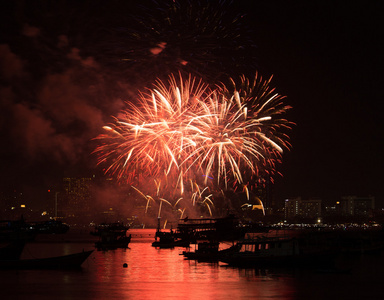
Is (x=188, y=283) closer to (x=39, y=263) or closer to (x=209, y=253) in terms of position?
(x=39, y=263)

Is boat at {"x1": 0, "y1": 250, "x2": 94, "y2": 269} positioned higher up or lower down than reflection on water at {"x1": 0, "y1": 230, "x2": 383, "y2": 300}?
higher up

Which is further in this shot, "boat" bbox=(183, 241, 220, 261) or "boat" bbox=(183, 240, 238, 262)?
"boat" bbox=(183, 241, 220, 261)

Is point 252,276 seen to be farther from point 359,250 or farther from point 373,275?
point 359,250

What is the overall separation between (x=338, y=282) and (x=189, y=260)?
83.4 feet

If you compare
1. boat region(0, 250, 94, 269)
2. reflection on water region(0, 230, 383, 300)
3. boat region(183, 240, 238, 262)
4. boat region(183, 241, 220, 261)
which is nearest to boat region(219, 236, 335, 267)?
reflection on water region(0, 230, 383, 300)

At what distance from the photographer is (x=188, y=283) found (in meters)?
44.8

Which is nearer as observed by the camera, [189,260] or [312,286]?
[312,286]

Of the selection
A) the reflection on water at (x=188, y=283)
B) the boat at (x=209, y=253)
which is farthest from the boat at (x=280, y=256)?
the boat at (x=209, y=253)

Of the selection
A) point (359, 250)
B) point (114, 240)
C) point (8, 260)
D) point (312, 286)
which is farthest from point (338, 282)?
point (114, 240)

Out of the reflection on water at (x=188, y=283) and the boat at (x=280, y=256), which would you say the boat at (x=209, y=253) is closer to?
the reflection on water at (x=188, y=283)

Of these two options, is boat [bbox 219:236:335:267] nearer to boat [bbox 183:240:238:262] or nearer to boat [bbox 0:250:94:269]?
boat [bbox 183:240:238:262]

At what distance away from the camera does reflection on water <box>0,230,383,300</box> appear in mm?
39500

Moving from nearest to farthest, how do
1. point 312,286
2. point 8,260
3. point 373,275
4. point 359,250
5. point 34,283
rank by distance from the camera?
point 312,286 → point 34,283 → point 373,275 → point 8,260 → point 359,250

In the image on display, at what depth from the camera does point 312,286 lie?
1690 inches
